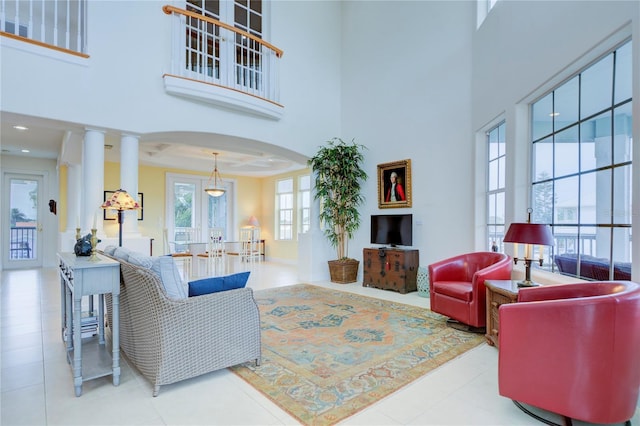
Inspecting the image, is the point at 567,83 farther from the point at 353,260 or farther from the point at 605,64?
Answer: the point at 353,260

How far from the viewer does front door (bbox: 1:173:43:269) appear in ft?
25.2

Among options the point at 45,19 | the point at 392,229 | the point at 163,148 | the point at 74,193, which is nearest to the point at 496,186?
the point at 392,229

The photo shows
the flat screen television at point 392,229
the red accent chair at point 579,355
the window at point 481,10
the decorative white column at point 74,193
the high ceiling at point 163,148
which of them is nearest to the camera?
the red accent chair at point 579,355

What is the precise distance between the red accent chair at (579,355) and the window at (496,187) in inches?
91.3

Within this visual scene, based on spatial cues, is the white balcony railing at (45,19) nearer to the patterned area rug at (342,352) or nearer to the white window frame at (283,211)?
the patterned area rug at (342,352)

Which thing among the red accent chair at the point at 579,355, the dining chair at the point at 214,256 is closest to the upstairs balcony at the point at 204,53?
the dining chair at the point at 214,256

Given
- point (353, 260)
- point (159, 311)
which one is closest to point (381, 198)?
point (353, 260)

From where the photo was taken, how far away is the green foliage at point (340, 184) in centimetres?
618

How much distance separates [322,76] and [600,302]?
5976 mm

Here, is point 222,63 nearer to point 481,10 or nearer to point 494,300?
point 481,10

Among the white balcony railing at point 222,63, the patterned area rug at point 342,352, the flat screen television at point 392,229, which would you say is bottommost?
the patterned area rug at point 342,352

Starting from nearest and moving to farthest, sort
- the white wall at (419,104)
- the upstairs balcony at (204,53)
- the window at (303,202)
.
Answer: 1. the upstairs balcony at (204,53)
2. the white wall at (419,104)
3. the window at (303,202)

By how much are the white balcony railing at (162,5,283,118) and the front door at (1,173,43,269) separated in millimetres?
5961

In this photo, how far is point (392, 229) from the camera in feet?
18.8
